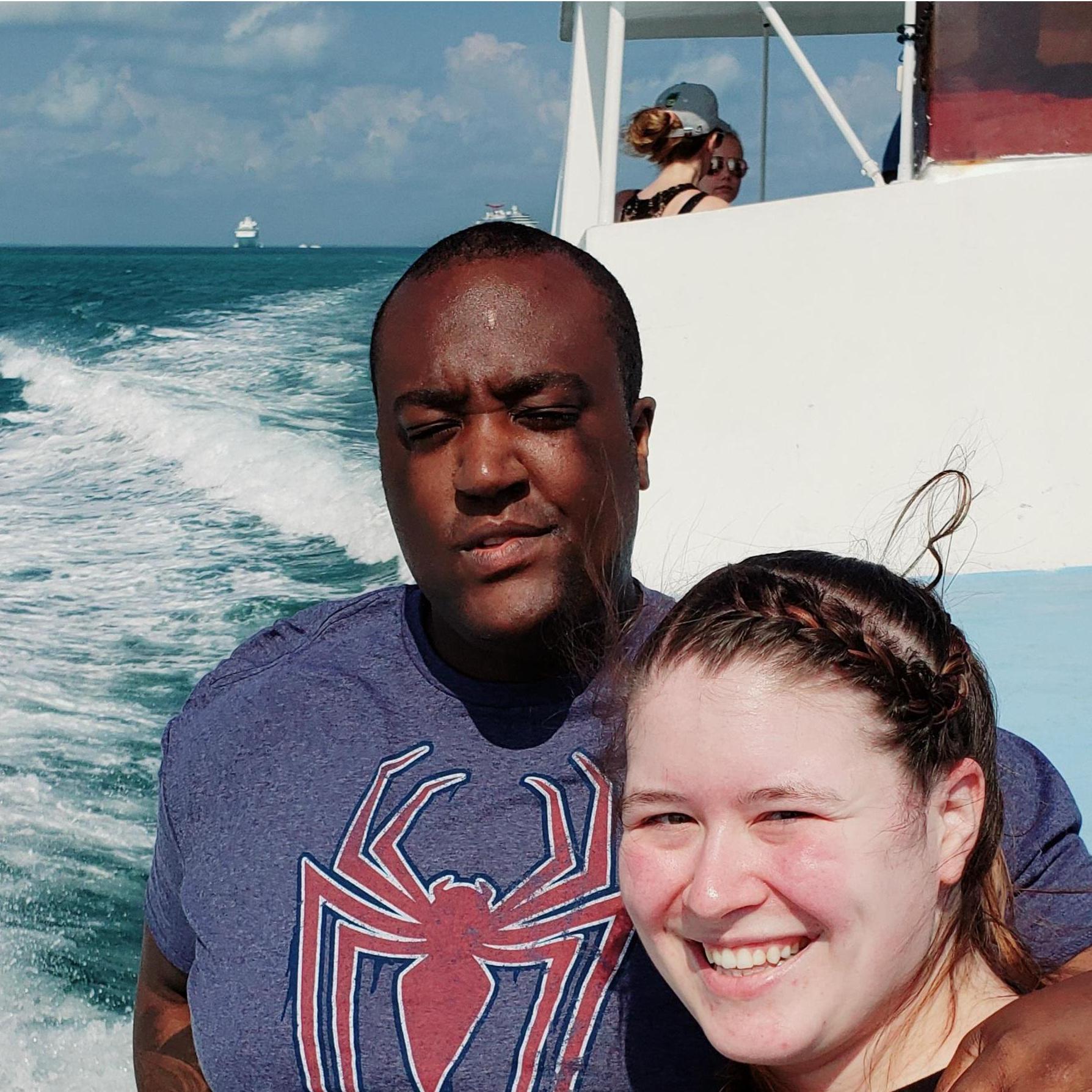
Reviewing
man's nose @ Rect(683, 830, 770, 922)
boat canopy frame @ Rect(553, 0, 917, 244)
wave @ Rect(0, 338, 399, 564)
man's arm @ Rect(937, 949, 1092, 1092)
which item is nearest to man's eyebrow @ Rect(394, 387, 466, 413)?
man's nose @ Rect(683, 830, 770, 922)

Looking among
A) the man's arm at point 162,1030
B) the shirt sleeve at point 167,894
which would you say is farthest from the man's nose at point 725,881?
the man's arm at point 162,1030

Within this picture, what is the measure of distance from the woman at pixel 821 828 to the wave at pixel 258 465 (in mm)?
6699

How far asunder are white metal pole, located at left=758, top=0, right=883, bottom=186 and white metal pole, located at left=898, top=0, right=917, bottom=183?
0.09 metres

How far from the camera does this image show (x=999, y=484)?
369 centimetres

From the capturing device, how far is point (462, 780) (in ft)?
5.07

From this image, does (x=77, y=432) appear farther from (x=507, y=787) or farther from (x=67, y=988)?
(x=507, y=787)

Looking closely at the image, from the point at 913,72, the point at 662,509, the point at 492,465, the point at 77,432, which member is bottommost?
the point at 77,432

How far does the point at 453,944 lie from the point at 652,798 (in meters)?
0.33

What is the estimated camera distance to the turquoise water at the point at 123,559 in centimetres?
435

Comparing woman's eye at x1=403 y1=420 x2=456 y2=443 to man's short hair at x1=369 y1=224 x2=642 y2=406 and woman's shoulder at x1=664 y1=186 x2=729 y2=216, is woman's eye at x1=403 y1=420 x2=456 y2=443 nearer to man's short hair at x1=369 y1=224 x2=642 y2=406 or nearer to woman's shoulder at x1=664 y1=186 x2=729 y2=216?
man's short hair at x1=369 y1=224 x2=642 y2=406

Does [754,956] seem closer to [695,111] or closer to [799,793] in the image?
[799,793]

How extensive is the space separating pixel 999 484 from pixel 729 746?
8.80 feet

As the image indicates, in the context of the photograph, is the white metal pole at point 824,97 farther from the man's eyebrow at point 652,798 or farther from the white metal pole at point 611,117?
the man's eyebrow at point 652,798

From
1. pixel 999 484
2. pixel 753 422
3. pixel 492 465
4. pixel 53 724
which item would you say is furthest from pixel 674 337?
pixel 53 724
